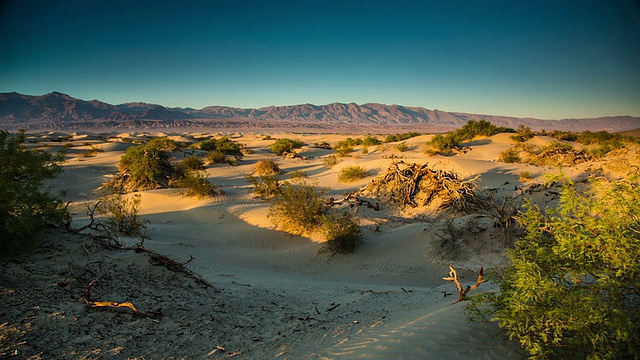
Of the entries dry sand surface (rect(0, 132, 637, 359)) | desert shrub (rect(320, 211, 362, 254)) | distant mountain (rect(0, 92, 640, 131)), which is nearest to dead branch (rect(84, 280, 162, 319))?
dry sand surface (rect(0, 132, 637, 359))

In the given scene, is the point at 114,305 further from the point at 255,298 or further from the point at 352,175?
the point at 352,175

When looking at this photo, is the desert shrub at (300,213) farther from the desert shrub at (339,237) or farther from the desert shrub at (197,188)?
the desert shrub at (197,188)

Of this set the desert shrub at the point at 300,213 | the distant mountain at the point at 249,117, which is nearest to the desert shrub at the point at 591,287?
the desert shrub at the point at 300,213

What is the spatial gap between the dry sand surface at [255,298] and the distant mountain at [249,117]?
109m

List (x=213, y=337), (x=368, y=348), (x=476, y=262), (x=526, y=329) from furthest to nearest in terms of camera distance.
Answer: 1. (x=476, y=262)
2. (x=213, y=337)
3. (x=368, y=348)
4. (x=526, y=329)

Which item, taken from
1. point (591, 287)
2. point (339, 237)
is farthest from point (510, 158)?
point (591, 287)

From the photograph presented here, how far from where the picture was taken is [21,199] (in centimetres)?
421

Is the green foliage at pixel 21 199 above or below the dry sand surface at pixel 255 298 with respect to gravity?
above

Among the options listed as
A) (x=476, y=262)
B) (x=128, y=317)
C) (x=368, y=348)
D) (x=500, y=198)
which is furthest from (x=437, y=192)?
(x=128, y=317)

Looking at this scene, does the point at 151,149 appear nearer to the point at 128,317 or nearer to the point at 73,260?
the point at 73,260

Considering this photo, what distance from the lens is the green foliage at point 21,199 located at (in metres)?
3.90

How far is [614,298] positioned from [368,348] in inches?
80.1

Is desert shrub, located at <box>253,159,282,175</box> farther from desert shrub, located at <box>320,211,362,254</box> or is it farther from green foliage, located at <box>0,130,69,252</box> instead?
green foliage, located at <box>0,130,69,252</box>

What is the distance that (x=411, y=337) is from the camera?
314 cm
